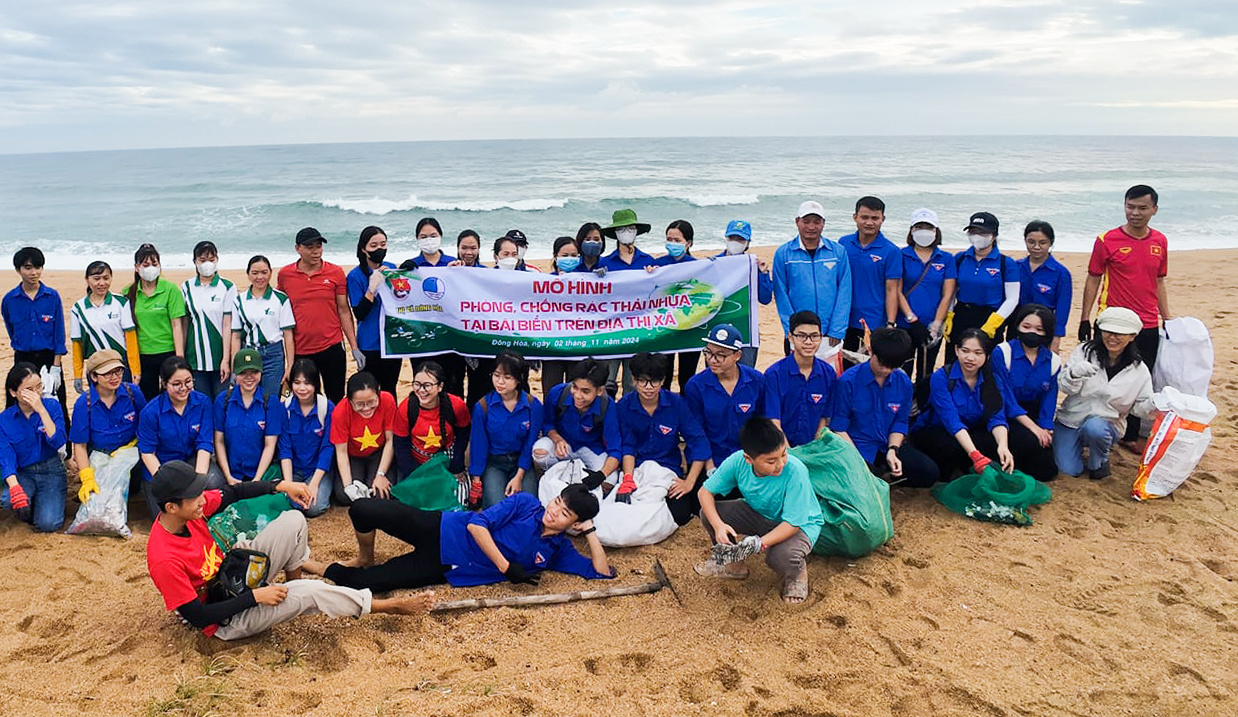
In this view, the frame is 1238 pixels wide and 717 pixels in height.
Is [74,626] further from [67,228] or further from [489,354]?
[67,228]

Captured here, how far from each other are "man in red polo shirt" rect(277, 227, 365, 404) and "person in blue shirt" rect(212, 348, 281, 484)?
2.20ft

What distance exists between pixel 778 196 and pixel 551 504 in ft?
103

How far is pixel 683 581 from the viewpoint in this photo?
459 centimetres

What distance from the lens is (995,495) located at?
5219 mm

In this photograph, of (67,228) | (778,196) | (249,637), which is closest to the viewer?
(249,637)

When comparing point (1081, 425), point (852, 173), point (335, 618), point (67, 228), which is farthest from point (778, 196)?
point (335, 618)

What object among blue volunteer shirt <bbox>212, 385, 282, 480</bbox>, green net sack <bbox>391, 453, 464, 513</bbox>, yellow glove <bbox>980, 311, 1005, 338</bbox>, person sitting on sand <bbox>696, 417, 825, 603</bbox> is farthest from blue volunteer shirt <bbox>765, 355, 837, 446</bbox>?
blue volunteer shirt <bbox>212, 385, 282, 480</bbox>

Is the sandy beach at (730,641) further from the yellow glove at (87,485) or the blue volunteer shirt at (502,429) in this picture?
the blue volunteer shirt at (502,429)

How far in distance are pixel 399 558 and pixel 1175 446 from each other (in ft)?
16.7

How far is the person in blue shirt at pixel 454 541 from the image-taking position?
4.45m

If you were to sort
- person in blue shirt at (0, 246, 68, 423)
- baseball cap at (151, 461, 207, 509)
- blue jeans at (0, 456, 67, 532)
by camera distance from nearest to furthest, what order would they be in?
baseball cap at (151, 461, 207, 509), blue jeans at (0, 456, 67, 532), person in blue shirt at (0, 246, 68, 423)

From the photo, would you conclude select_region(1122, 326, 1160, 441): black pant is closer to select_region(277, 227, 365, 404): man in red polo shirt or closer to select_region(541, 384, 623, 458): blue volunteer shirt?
select_region(541, 384, 623, 458): blue volunteer shirt

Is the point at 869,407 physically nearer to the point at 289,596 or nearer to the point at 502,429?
the point at 502,429

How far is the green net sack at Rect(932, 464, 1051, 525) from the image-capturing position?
17.0 feet
